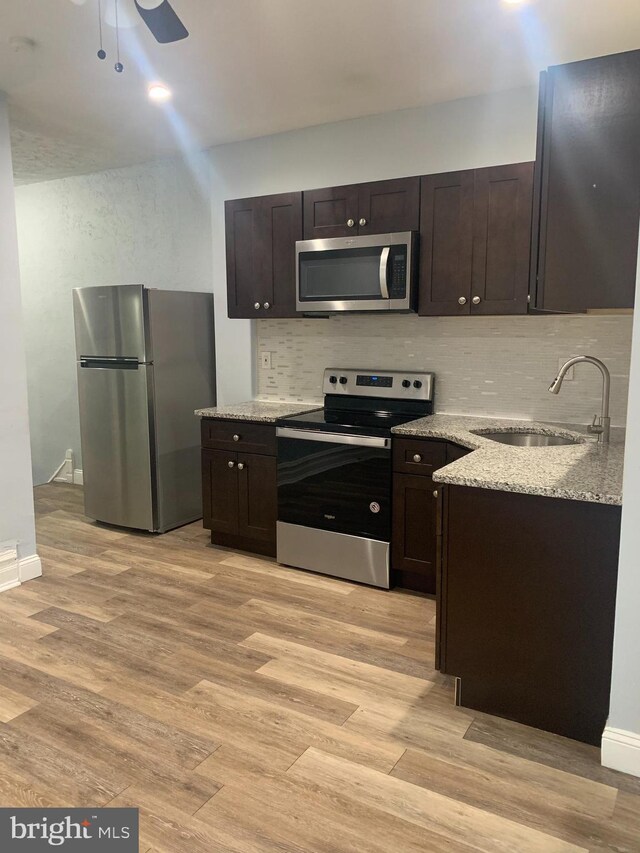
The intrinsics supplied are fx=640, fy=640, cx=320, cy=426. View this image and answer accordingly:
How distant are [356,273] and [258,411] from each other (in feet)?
3.33

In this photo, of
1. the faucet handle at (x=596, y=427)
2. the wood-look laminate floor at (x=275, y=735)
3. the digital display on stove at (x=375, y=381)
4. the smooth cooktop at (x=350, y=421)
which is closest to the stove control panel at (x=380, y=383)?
the digital display on stove at (x=375, y=381)

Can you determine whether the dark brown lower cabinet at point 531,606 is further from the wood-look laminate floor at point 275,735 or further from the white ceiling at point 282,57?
the white ceiling at point 282,57

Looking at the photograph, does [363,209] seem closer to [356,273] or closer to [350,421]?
[356,273]

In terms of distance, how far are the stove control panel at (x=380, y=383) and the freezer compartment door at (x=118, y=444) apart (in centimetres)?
119

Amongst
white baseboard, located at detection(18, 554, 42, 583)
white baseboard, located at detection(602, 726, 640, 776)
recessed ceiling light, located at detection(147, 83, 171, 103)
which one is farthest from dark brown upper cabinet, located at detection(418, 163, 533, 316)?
white baseboard, located at detection(18, 554, 42, 583)

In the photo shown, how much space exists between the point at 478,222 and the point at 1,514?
114 inches

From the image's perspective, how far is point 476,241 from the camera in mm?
3160

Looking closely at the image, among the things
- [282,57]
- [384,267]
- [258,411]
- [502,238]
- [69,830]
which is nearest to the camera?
[69,830]

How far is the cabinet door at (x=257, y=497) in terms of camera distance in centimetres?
372

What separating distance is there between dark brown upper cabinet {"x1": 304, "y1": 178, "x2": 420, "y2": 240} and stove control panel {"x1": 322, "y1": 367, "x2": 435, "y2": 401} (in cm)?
81

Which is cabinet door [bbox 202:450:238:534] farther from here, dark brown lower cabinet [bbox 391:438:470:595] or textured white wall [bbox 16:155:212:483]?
textured white wall [bbox 16:155:212:483]

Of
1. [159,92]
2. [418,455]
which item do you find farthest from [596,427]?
[159,92]

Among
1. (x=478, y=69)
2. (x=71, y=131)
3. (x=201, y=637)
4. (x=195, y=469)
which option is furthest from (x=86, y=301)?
(x=478, y=69)

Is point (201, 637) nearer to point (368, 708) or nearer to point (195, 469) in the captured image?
point (368, 708)
